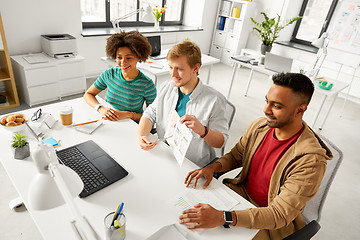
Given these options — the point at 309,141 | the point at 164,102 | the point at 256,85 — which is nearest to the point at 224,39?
the point at 256,85

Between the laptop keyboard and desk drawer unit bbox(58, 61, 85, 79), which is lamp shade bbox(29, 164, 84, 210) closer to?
the laptop keyboard

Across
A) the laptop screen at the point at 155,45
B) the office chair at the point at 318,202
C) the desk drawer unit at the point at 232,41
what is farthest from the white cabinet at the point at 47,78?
the desk drawer unit at the point at 232,41

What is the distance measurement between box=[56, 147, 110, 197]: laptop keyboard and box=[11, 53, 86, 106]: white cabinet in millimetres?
2395

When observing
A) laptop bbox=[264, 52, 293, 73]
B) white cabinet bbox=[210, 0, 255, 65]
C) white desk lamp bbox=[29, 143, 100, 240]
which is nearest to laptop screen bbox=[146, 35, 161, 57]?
laptop bbox=[264, 52, 293, 73]

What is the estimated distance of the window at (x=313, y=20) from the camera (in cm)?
520

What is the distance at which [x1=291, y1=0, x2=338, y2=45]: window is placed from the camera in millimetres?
5203

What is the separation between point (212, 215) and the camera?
42.7 inches

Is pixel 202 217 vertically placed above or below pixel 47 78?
above

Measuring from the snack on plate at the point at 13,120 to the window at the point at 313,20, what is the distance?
5.41 m

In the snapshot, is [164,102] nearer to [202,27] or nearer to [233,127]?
[233,127]

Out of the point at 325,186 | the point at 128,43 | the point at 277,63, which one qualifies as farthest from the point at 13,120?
the point at 277,63

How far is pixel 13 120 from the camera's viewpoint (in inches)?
59.7

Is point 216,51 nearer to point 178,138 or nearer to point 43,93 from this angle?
point 43,93

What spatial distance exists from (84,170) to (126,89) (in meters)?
0.90
